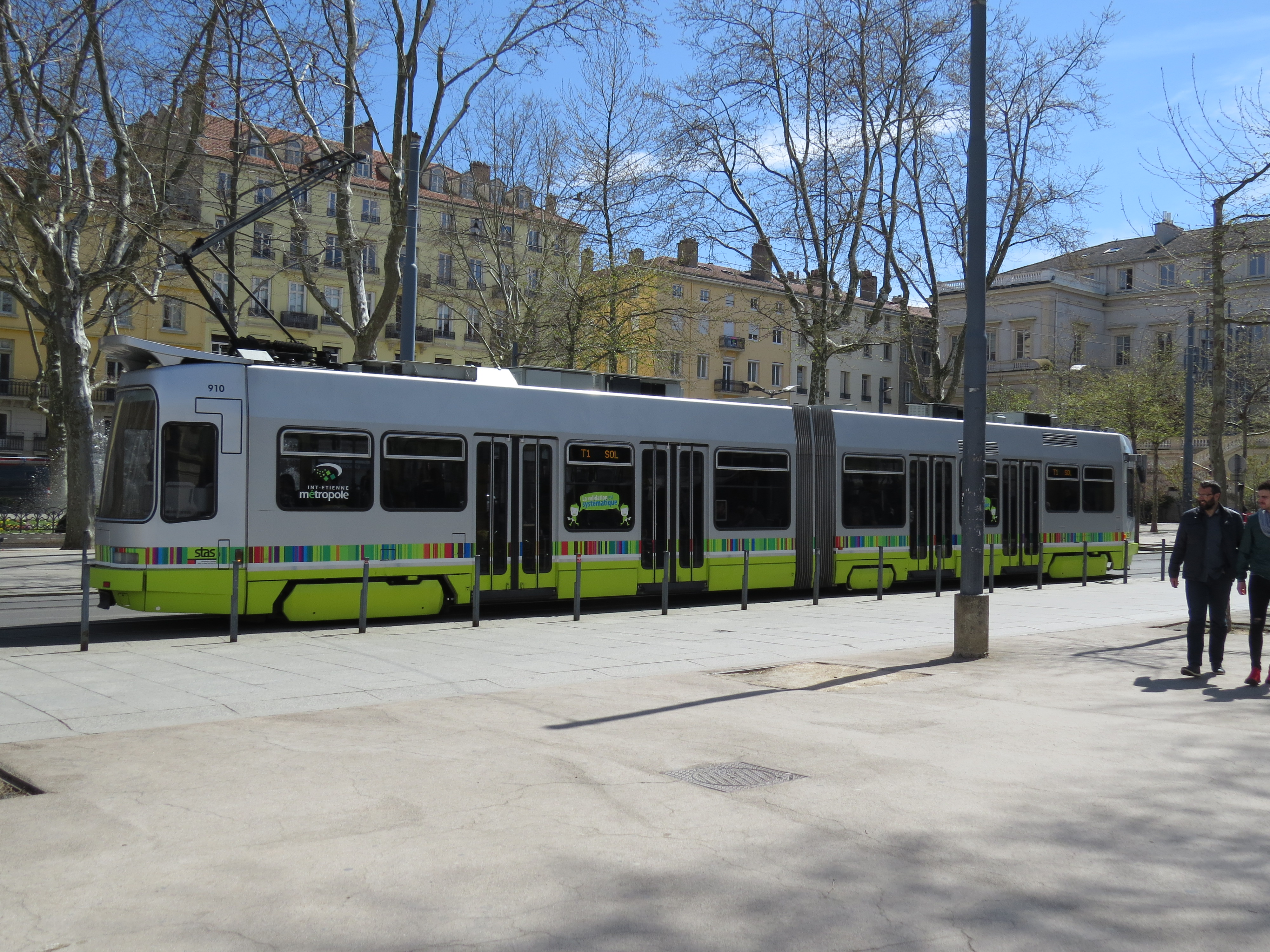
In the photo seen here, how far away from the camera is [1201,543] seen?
10211 millimetres

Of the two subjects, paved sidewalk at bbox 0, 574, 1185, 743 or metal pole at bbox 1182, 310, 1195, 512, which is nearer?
paved sidewalk at bbox 0, 574, 1185, 743

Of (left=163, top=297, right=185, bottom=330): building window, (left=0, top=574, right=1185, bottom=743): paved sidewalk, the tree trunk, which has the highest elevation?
(left=163, top=297, right=185, bottom=330): building window

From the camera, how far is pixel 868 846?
202 inches

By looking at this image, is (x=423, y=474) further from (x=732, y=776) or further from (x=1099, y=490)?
(x=1099, y=490)

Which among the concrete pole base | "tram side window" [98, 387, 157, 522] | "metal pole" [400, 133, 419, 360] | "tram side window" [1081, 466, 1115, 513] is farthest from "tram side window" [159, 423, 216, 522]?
"tram side window" [1081, 466, 1115, 513]

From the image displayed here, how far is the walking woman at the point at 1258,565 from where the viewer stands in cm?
976

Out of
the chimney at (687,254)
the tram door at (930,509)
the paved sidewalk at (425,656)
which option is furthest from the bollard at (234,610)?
the chimney at (687,254)

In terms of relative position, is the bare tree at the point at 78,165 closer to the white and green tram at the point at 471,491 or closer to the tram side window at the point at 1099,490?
the white and green tram at the point at 471,491

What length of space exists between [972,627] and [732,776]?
5.80 m

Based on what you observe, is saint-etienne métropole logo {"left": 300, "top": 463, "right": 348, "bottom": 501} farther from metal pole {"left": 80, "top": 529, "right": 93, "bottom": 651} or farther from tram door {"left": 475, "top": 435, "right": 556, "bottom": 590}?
metal pole {"left": 80, "top": 529, "right": 93, "bottom": 651}

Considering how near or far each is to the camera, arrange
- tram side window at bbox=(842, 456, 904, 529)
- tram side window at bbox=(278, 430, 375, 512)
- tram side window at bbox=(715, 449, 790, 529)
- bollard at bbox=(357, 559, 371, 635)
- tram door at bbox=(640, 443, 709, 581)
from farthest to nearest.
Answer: tram side window at bbox=(842, 456, 904, 529)
tram side window at bbox=(715, 449, 790, 529)
tram door at bbox=(640, 443, 709, 581)
tram side window at bbox=(278, 430, 375, 512)
bollard at bbox=(357, 559, 371, 635)

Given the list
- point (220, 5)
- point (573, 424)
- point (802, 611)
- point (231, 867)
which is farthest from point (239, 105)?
point (231, 867)

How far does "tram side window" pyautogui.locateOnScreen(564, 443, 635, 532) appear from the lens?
52.8 ft

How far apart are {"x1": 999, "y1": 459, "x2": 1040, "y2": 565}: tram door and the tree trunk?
321cm
